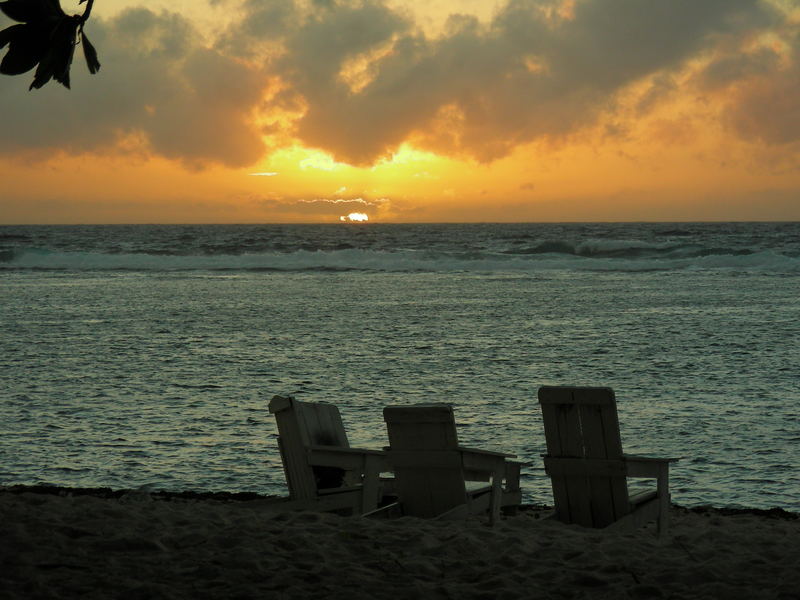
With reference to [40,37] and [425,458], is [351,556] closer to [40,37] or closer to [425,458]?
[425,458]

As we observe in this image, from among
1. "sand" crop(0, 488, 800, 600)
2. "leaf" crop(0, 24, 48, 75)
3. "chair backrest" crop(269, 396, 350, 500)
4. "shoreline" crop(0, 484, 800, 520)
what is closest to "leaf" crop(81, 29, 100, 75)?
"leaf" crop(0, 24, 48, 75)

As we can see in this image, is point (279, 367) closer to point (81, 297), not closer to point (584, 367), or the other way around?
point (584, 367)

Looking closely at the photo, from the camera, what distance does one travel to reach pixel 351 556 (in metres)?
5.31

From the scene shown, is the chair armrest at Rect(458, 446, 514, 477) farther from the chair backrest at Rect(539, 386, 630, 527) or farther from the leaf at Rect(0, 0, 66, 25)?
the leaf at Rect(0, 0, 66, 25)

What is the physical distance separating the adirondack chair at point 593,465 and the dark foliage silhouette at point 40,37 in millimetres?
3541

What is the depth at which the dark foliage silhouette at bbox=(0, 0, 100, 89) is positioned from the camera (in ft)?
11.0

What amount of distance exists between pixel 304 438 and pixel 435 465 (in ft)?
2.75

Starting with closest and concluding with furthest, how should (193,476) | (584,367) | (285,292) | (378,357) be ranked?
(193,476) → (584,367) → (378,357) → (285,292)

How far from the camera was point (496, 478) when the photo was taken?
6.25 m

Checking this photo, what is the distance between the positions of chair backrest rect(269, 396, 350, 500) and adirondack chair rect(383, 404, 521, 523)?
0.48 m

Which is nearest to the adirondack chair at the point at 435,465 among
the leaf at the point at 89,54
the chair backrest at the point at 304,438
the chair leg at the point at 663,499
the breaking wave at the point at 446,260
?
the chair backrest at the point at 304,438

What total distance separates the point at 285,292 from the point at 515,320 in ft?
39.1

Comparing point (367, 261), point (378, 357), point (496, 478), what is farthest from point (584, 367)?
point (367, 261)

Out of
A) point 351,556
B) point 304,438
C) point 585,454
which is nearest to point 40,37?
point 351,556
